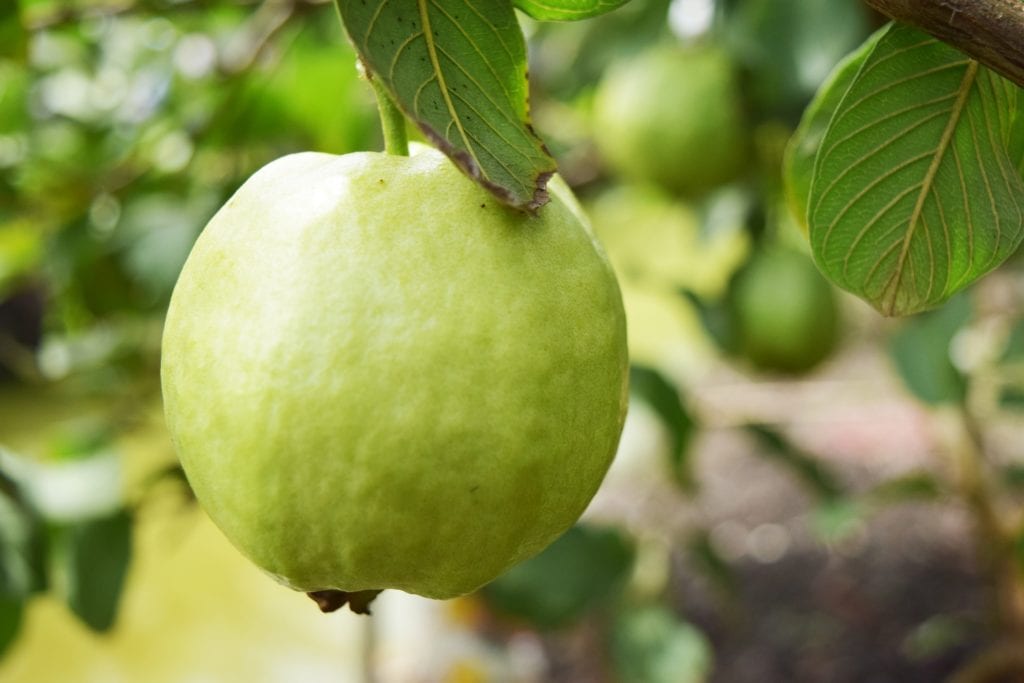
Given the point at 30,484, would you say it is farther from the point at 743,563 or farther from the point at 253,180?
the point at 743,563

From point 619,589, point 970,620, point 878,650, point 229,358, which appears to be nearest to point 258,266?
point 229,358

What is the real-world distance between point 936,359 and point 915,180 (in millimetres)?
853

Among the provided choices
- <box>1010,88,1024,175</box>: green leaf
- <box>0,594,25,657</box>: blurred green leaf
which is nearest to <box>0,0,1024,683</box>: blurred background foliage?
<box>0,594,25,657</box>: blurred green leaf

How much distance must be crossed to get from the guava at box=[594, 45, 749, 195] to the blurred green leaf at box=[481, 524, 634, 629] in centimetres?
50

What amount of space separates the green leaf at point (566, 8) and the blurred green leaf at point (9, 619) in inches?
27.0

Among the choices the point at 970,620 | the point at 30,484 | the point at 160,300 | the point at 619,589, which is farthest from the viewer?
the point at 970,620

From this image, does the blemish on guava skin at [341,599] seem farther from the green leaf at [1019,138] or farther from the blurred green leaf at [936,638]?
the blurred green leaf at [936,638]

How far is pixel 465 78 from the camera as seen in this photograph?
1.42 ft

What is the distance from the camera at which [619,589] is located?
144 cm

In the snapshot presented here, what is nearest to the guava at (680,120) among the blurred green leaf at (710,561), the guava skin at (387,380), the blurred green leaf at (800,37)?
the blurred green leaf at (800,37)

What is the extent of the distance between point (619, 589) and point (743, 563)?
119cm

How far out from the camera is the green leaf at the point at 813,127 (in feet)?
1.71

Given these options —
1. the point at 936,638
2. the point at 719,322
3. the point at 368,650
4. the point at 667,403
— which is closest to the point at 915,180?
the point at 667,403

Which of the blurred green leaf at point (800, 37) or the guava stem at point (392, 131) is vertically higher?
the guava stem at point (392, 131)
